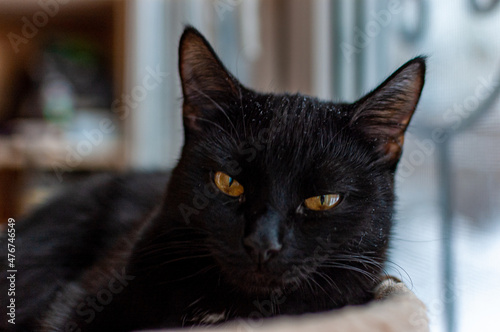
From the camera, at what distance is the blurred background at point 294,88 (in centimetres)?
92

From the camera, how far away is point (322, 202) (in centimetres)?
75

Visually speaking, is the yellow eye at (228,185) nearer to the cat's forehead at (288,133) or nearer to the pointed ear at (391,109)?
the cat's forehead at (288,133)

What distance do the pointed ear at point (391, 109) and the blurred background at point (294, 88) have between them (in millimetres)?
170

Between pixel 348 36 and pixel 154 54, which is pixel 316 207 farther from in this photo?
pixel 154 54

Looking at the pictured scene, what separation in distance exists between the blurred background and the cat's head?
0.53ft

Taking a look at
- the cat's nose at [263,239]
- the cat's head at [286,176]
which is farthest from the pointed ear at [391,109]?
the cat's nose at [263,239]

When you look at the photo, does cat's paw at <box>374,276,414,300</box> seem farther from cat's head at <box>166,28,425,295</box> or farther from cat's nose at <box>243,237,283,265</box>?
cat's nose at <box>243,237,283,265</box>

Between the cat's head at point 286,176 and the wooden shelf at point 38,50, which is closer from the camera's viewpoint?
the cat's head at point 286,176

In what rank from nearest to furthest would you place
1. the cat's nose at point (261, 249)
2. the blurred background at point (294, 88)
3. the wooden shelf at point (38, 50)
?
1. the cat's nose at point (261, 249)
2. the blurred background at point (294, 88)
3. the wooden shelf at point (38, 50)

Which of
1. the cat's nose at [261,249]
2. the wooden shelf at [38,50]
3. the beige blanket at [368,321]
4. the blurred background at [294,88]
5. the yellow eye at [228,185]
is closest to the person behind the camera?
the beige blanket at [368,321]

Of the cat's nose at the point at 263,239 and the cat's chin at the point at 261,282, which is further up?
the cat's nose at the point at 263,239

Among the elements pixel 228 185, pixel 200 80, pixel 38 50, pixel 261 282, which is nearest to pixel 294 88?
pixel 200 80

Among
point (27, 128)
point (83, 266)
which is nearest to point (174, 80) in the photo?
point (27, 128)

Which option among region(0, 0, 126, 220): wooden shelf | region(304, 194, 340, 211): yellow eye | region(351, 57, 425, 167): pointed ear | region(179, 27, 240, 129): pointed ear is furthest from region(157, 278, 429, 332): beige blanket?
region(0, 0, 126, 220): wooden shelf
